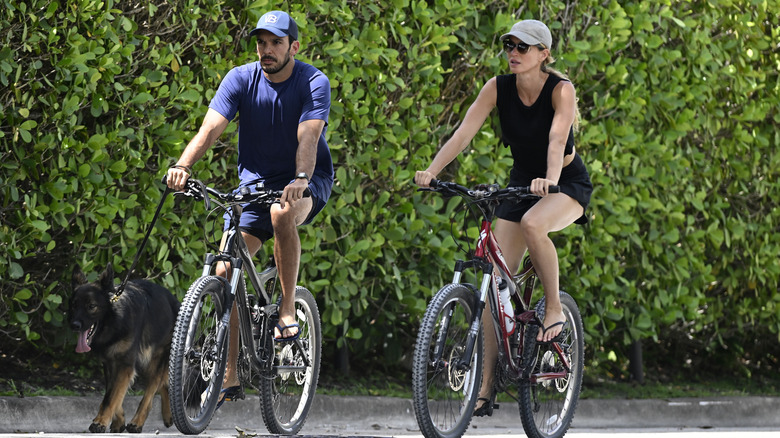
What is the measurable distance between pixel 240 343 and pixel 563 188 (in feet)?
6.02

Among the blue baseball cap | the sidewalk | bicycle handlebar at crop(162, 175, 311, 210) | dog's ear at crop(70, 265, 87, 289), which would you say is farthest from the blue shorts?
the sidewalk

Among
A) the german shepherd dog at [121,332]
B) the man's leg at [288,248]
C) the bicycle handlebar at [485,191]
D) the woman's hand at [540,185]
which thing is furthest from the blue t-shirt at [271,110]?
the german shepherd dog at [121,332]

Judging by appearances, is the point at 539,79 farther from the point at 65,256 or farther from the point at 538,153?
the point at 65,256

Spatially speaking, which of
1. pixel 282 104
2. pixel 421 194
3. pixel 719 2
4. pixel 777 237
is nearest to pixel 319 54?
pixel 421 194

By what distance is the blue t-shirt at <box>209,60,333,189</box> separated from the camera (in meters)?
5.84

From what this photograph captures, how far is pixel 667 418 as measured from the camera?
369 inches

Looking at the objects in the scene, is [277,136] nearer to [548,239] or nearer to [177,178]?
[177,178]

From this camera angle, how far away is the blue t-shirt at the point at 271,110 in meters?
5.84

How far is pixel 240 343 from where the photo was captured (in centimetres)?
584

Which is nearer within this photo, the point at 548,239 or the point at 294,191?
the point at 294,191

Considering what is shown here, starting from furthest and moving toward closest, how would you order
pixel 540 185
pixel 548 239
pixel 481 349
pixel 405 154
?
pixel 405 154, pixel 548 239, pixel 481 349, pixel 540 185

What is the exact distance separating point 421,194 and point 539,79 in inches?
89.6

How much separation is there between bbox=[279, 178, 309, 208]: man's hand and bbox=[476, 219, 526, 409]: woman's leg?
123 centimetres

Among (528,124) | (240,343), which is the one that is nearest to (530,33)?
(528,124)
